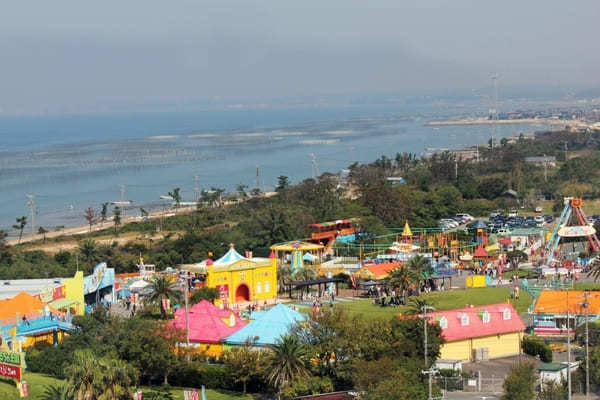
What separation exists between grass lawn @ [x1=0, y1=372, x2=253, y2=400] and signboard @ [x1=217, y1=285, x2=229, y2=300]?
55.2 feet

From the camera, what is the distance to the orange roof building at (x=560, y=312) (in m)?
42.9

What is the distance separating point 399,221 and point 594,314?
1449 inches

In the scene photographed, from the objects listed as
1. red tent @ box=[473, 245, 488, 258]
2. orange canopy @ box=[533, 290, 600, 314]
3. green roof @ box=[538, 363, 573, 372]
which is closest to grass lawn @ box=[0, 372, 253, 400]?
green roof @ box=[538, 363, 573, 372]

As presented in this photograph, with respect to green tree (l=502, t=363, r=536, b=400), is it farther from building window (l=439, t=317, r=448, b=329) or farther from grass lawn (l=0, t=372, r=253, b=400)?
grass lawn (l=0, t=372, r=253, b=400)

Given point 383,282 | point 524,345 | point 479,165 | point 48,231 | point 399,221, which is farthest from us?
point 479,165

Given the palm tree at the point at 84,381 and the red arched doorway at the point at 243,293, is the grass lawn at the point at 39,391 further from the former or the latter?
the red arched doorway at the point at 243,293

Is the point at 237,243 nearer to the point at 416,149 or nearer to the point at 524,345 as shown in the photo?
the point at 524,345

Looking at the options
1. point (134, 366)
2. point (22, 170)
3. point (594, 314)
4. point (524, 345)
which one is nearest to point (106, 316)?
point (134, 366)

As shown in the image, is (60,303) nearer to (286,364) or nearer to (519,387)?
(286,364)

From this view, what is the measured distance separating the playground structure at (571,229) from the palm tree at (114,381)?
3681 centimetres

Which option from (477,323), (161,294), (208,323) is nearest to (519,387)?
(477,323)

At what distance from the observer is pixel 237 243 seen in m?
70.8

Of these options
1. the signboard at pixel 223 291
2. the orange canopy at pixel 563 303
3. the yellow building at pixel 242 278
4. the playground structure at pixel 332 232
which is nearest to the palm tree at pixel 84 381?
the orange canopy at pixel 563 303

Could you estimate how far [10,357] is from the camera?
113 ft
